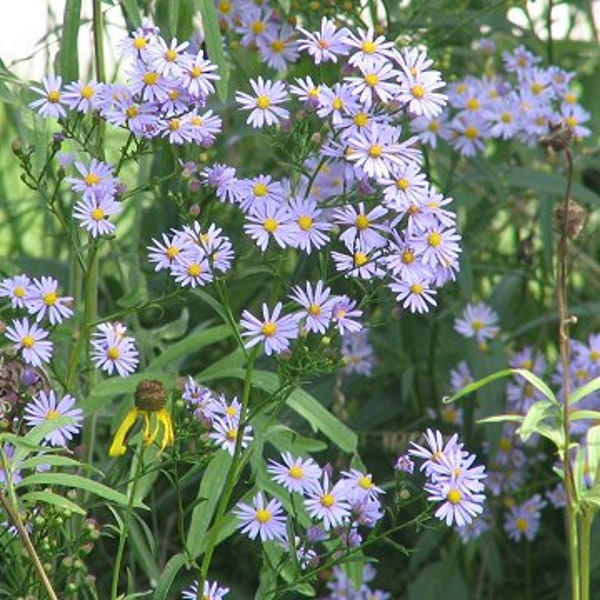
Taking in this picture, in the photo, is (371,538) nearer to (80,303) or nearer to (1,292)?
(1,292)

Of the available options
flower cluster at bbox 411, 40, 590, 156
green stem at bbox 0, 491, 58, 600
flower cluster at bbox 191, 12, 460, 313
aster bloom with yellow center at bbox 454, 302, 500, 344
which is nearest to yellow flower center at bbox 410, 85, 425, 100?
flower cluster at bbox 191, 12, 460, 313

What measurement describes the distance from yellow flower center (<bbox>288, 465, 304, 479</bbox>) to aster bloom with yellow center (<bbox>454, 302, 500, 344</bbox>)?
33.3 inches

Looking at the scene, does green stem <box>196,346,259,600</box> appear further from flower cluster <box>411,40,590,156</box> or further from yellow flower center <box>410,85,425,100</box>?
flower cluster <box>411,40,590,156</box>

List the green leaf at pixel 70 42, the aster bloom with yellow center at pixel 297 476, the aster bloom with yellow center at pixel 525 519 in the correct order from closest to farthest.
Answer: the aster bloom with yellow center at pixel 297 476 < the green leaf at pixel 70 42 < the aster bloom with yellow center at pixel 525 519

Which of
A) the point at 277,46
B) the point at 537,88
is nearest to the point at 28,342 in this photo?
the point at 277,46

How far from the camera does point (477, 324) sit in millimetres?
2475

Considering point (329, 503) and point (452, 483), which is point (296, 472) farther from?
point (452, 483)

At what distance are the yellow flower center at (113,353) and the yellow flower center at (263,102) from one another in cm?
29

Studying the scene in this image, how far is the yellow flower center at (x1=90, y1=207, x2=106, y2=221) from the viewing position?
1.62m

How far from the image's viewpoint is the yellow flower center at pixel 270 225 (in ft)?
5.11

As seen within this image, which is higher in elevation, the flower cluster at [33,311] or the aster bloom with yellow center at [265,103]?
the aster bloom with yellow center at [265,103]

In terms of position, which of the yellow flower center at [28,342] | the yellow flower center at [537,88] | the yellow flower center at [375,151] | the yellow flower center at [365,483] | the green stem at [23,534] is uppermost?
the yellow flower center at [537,88]

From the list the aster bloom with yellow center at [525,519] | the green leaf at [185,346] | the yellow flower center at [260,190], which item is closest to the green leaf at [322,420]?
the green leaf at [185,346]

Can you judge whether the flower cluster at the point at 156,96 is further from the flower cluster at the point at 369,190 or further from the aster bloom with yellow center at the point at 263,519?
the aster bloom with yellow center at the point at 263,519
